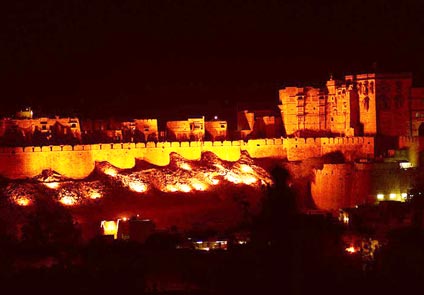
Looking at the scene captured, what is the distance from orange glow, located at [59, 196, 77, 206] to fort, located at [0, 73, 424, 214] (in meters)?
3.42

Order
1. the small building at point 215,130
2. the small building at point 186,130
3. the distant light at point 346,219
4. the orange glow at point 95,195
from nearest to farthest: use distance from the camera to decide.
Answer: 1. the distant light at point 346,219
2. the orange glow at point 95,195
3. the small building at point 186,130
4. the small building at point 215,130

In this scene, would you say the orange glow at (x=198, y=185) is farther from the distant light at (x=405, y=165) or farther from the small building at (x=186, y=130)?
the distant light at (x=405, y=165)

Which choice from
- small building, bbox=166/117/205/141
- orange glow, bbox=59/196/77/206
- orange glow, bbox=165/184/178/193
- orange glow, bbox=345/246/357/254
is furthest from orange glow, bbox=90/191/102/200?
orange glow, bbox=345/246/357/254

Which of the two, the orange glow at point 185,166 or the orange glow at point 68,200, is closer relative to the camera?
the orange glow at point 68,200

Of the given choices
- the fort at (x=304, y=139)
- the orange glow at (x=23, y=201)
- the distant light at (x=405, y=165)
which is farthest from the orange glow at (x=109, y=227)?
the distant light at (x=405, y=165)

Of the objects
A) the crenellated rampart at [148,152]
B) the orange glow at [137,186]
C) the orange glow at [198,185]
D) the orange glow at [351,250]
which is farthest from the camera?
the orange glow at [198,185]

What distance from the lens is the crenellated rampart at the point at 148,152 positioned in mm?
54750

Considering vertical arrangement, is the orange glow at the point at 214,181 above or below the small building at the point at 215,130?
below

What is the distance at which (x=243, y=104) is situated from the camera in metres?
75.1

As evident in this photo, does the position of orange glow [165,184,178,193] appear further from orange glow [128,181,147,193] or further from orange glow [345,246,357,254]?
orange glow [345,246,357,254]

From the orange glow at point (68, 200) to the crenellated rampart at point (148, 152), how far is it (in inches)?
130

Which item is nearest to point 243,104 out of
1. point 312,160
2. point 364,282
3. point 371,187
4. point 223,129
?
point 223,129

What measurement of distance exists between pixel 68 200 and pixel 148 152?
7285mm

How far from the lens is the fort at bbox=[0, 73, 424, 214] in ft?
180
